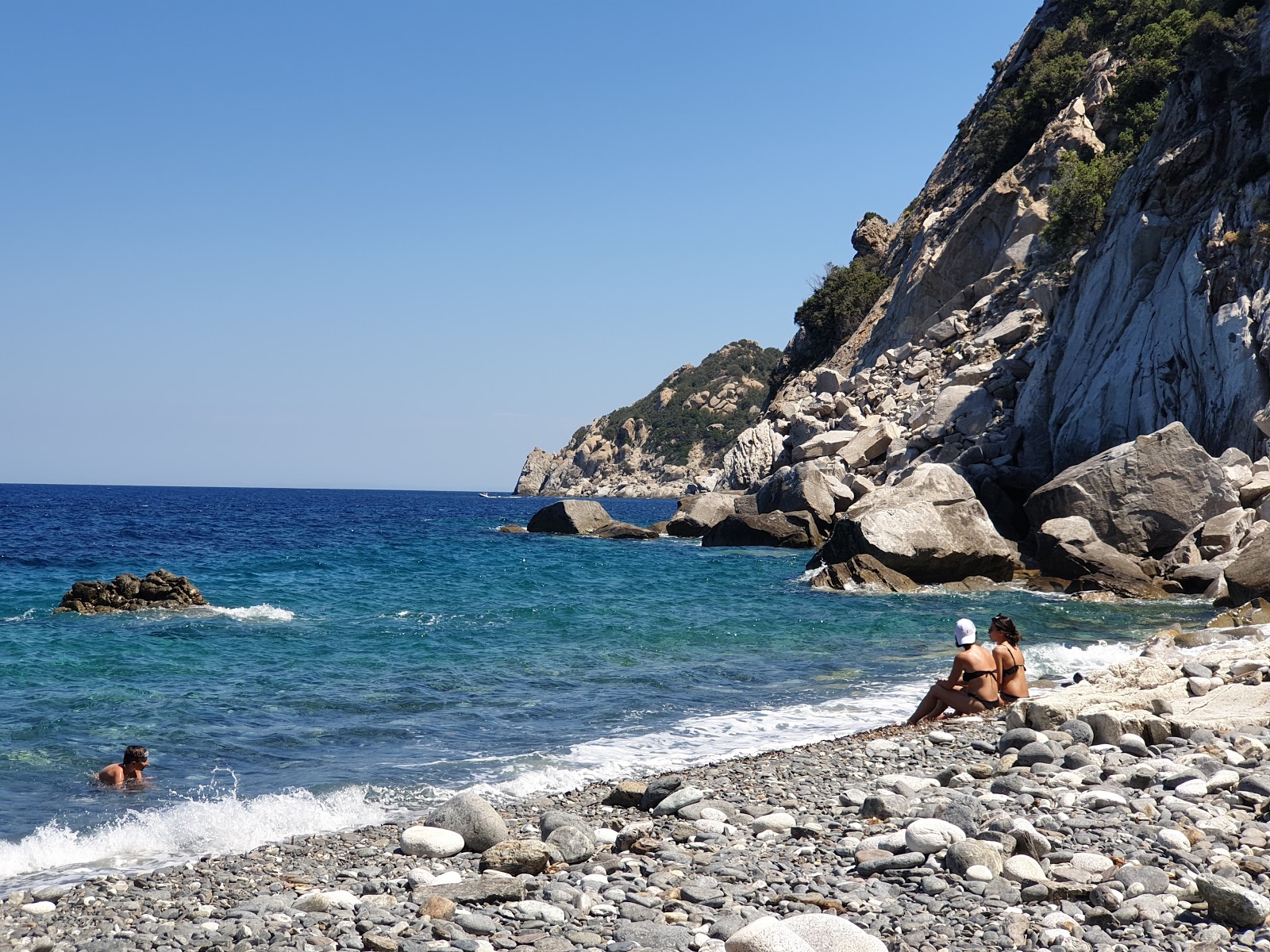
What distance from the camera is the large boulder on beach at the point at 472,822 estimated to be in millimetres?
7434

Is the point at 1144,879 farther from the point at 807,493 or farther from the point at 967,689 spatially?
the point at 807,493

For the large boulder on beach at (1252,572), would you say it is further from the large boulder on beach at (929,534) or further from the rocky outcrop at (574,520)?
the rocky outcrop at (574,520)

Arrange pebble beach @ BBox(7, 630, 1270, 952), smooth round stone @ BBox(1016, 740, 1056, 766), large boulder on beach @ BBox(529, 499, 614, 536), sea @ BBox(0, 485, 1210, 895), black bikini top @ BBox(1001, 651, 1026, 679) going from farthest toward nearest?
1. large boulder on beach @ BBox(529, 499, 614, 536)
2. black bikini top @ BBox(1001, 651, 1026, 679)
3. sea @ BBox(0, 485, 1210, 895)
4. smooth round stone @ BBox(1016, 740, 1056, 766)
5. pebble beach @ BBox(7, 630, 1270, 952)

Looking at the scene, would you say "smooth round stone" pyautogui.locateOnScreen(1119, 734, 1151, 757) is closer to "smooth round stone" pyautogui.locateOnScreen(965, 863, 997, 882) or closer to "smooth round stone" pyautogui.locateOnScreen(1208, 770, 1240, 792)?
"smooth round stone" pyautogui.locateOnScreen(1208, 770, 1240, 792)

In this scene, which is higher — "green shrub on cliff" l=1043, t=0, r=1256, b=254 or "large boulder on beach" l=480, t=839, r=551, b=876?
"green shrub on cliff" l=1043, t=0, r=1256, b=254

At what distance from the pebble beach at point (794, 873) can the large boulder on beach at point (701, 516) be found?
1665 inches

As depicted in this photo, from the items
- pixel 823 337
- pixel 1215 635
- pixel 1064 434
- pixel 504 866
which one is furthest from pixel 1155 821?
pixel 823 337

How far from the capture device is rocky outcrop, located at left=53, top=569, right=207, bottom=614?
23828 mm

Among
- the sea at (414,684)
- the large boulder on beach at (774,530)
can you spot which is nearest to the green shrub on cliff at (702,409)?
the large boulder on beach at (774,530)

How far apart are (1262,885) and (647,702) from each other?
9.48 m

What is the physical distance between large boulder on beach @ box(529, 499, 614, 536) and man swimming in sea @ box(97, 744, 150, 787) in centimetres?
4484

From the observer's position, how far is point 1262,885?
5.44 meters

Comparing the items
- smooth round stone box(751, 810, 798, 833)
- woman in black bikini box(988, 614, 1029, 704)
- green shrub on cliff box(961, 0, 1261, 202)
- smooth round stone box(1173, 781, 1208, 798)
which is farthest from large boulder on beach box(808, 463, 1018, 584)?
smooth round stone box(751, 810, 798, 833)

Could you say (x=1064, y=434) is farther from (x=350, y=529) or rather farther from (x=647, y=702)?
(x=350, y=529)
